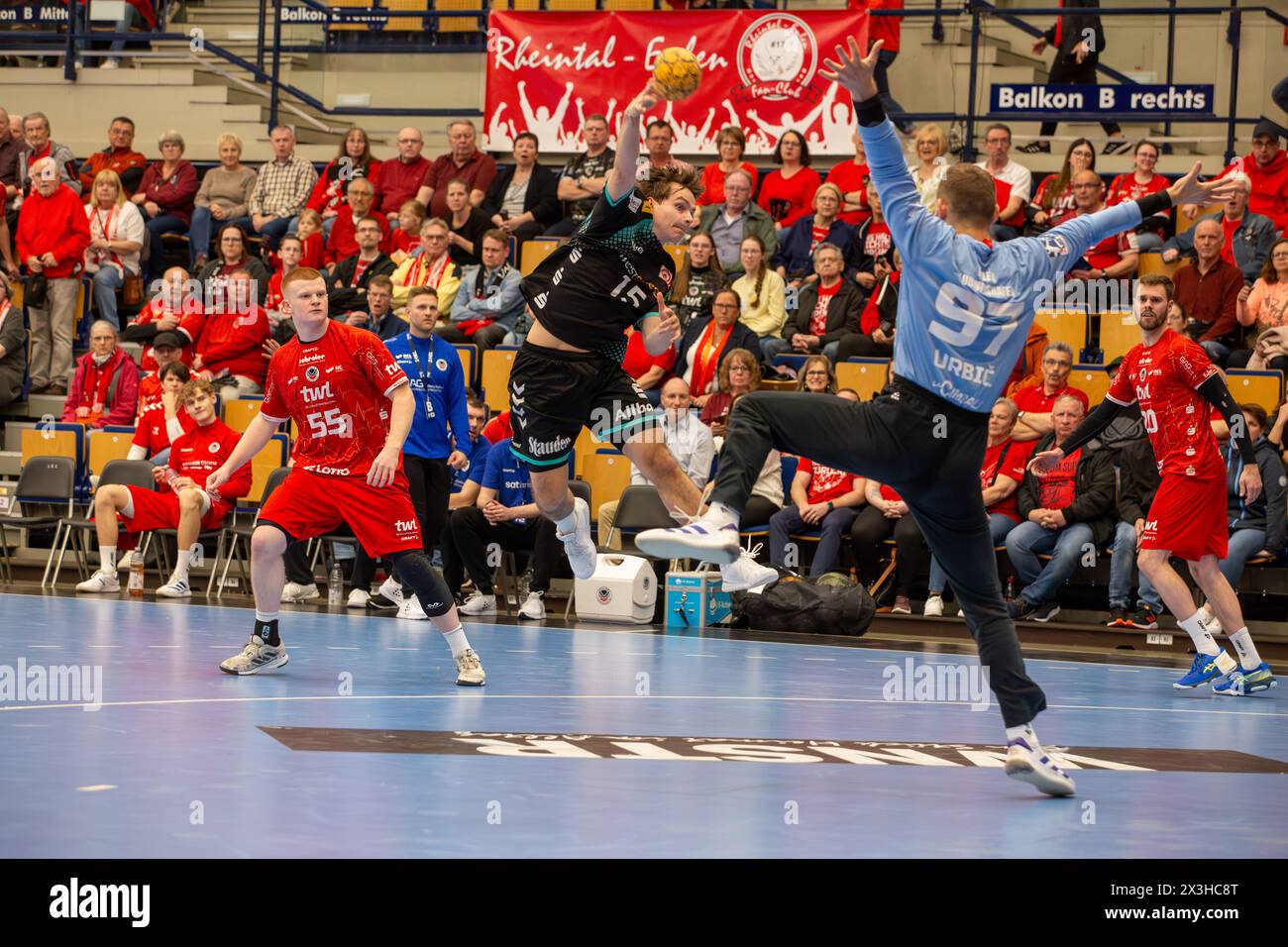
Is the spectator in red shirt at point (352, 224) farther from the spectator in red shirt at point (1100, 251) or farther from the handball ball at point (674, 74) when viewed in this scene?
the handball ball at point (674, 74)

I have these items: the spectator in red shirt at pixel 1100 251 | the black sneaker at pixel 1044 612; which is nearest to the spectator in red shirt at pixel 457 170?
the spectator in red shirt at pixel 1100 251

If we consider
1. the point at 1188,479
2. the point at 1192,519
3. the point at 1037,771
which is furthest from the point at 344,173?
the point at 1037,771

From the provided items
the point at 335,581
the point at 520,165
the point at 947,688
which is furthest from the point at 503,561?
the point at 947,688

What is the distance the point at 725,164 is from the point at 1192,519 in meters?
8.29

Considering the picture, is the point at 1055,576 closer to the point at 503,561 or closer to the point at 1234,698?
the point at 1234,698

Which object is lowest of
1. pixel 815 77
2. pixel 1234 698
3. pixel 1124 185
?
pixel 1234 698

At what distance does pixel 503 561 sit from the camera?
47.9ft

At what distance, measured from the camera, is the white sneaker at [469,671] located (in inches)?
321

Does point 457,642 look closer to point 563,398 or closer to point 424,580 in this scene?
point 424,580

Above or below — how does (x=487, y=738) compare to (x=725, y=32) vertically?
below

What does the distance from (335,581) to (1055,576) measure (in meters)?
6.49

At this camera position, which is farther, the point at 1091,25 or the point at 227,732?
the point at 1091,25

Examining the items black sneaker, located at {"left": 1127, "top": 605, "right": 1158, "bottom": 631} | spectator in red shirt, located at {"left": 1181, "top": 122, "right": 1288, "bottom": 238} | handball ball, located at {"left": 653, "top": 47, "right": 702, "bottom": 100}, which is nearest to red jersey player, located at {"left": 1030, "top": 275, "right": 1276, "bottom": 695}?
black sneaker, located at {"left": 1127, "top": 605, "right": 1158, "bottom": 631}
